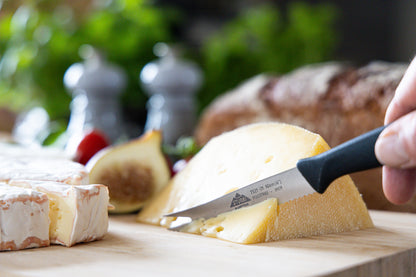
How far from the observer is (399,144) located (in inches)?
32.3

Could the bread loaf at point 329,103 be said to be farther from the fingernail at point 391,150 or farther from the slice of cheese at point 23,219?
the slice of cheese at point 23,219

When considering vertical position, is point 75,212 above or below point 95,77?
below

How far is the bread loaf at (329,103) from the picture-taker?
157 centimetres

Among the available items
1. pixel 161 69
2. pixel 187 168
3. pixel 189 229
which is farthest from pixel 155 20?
pixel 189 229

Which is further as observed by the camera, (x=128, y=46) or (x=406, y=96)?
(x=128, y=46)

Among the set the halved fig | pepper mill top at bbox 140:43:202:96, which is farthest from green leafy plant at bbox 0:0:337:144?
the halved fig

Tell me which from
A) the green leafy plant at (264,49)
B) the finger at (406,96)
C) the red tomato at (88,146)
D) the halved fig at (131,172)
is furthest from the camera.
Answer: the green leafy plant at (264,49)

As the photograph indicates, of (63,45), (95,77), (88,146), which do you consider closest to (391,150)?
(88,146)

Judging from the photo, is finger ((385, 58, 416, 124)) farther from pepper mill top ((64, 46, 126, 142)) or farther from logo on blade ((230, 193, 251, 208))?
pepper mill top ((64, 46, 126, 142))

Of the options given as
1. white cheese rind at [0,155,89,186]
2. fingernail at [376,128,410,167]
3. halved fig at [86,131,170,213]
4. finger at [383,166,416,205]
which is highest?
fingernail at [376,128,410,167]

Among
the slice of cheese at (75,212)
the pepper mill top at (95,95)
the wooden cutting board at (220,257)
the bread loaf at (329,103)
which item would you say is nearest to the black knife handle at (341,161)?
the wooden cutting board at (220,257)

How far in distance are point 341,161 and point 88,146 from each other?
43.4 inches

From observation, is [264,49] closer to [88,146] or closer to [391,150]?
[88,146]

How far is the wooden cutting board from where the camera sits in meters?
0.82
